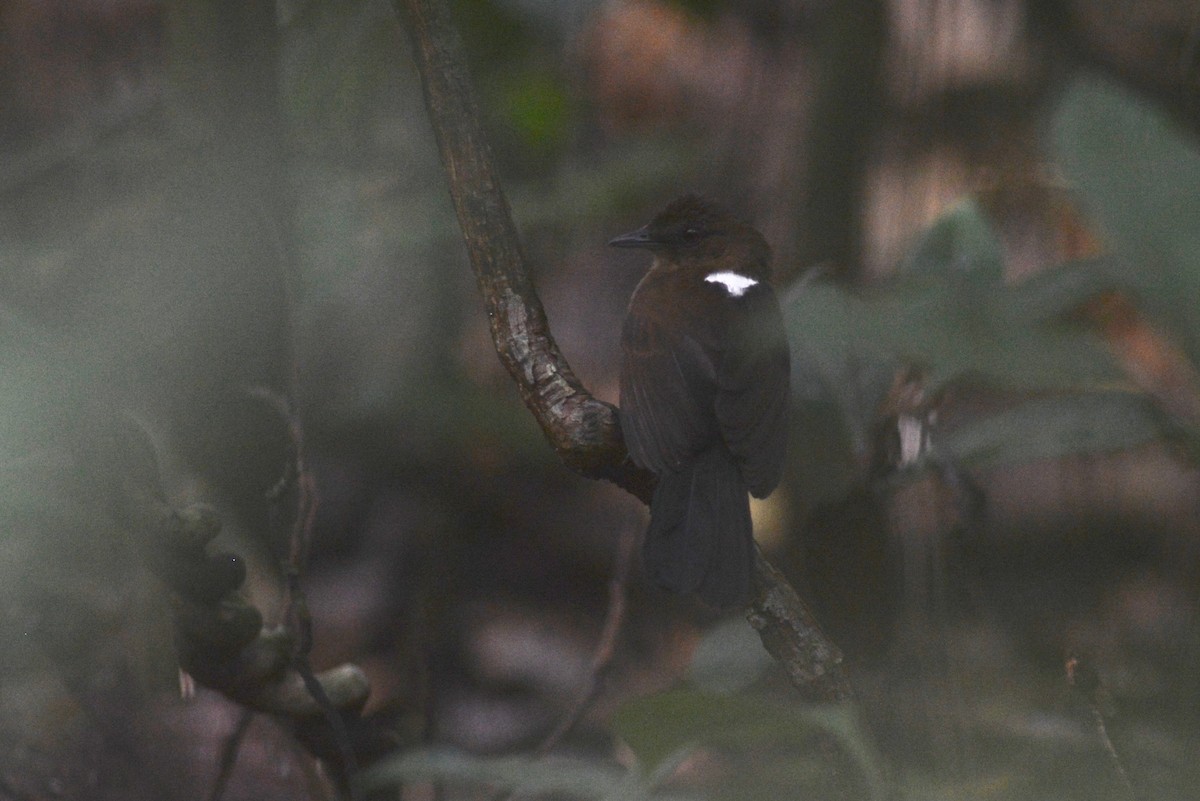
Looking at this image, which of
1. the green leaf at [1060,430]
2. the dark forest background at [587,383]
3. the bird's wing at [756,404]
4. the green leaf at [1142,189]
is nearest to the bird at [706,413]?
the bird's wing at [756,404]

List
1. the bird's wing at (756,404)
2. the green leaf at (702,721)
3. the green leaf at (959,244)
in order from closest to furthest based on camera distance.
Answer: the green leaf at (702,721) → the green leaf at (959,244) → the bird's wing at (756,404)

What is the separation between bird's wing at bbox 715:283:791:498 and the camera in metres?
2.12

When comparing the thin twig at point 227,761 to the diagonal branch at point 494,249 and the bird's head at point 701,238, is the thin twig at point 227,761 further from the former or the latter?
the bird's head at point 701,238

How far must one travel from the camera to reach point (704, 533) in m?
1.79

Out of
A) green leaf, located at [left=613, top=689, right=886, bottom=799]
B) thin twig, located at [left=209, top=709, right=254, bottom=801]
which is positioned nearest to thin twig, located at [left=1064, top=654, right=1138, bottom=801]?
green leaf, located at [left=613, top=689, right=886, bottom=799]

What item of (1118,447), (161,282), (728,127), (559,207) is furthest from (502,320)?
(728,127)

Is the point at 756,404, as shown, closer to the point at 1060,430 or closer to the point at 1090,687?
the point at 1060,430

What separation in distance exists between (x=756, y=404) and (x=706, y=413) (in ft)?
0.29

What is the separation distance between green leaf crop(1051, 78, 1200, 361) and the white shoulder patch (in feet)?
4.43

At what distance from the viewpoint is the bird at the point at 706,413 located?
70.0 inches

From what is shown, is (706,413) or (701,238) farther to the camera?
(701,238)

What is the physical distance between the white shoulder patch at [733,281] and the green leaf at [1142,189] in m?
1.35

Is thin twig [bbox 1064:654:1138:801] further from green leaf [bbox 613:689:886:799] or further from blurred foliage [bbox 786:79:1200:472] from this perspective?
green leaf [bbox 613:689:886:799]

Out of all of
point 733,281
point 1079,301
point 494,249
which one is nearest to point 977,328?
point 1079,301
